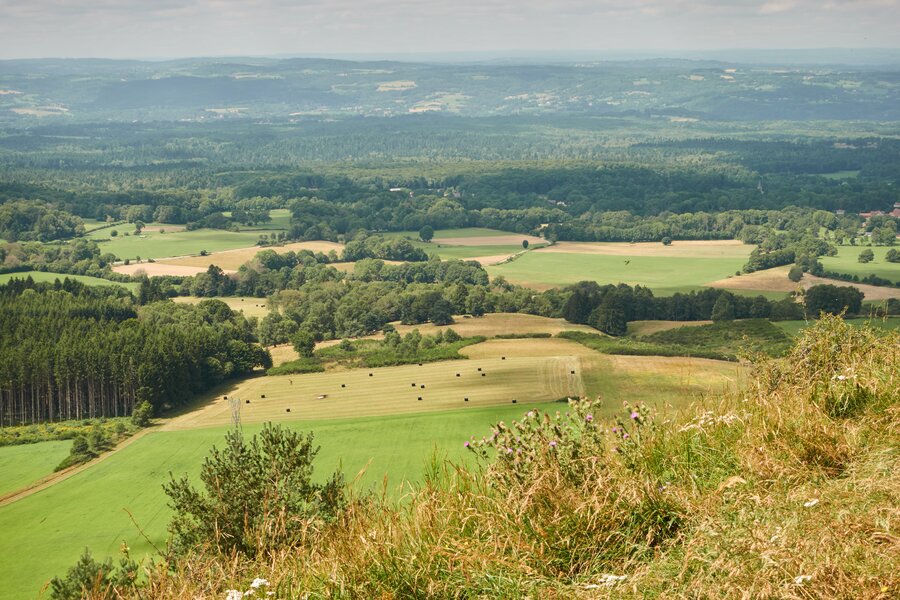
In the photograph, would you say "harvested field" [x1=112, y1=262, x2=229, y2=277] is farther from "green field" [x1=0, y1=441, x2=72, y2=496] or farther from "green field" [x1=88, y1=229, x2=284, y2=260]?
"green field" [x1=0, y1=441, x2=72, y2=496]

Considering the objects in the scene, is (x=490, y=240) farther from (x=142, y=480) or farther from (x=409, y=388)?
(x=142, y=480)

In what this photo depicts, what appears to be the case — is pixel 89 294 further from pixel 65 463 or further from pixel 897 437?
pixel 897 437

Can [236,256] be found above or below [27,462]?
below

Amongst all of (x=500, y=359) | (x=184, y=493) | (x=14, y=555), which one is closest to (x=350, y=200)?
(x=500, y=359)

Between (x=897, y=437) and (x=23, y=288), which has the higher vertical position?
(x=897, y=437)

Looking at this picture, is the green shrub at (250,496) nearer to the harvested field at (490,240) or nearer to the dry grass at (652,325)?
the dry grass at (652,325)

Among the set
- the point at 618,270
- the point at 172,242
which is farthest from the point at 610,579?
the point at 172,242
